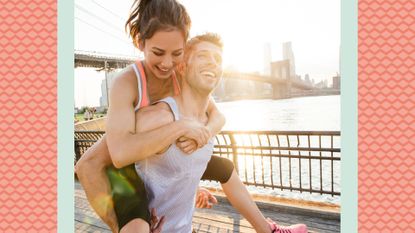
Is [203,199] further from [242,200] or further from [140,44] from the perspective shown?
[140,44]

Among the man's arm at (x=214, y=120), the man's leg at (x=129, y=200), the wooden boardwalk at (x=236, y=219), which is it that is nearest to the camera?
the man's leg at (x=129, y=200)

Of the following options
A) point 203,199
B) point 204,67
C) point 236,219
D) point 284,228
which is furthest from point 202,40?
point 236,219

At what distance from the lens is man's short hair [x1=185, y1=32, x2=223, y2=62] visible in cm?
104

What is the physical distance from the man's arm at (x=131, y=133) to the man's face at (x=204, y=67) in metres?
0.13

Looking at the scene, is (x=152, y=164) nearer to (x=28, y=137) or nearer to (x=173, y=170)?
(x=173, y=170)

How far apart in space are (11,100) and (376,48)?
3.91 ft

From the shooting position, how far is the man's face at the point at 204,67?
1012 mm

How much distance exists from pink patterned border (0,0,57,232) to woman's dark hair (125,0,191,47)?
0.98 feet

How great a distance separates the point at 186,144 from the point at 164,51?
27cm

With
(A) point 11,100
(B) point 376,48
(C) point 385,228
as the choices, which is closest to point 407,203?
(C) point 385,228

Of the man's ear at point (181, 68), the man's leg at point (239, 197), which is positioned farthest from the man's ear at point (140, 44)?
the man's leg at point (239, 197)

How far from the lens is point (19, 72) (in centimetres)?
111

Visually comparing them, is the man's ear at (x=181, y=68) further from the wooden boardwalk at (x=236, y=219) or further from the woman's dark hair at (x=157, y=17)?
the wooden boardwalk at (x=236, y=219)

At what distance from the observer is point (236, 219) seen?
9.08 feet
